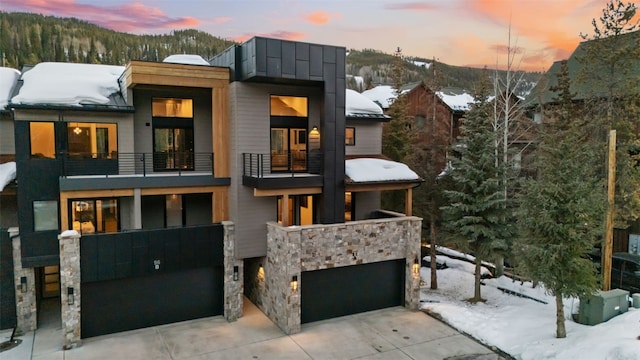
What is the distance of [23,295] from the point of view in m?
13.0

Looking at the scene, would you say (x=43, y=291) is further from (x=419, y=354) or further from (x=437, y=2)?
(x=437, y=2)

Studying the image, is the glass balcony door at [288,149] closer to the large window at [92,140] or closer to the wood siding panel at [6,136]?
the large window at [92,140]

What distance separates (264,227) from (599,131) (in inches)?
549

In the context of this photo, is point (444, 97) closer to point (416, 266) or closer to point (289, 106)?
point (416, 266)

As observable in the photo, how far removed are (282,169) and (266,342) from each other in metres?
6.01

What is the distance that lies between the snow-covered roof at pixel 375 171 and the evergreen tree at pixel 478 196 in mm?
1877

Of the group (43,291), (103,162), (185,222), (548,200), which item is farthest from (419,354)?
(43,291)

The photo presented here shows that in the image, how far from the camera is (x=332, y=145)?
14562 mm

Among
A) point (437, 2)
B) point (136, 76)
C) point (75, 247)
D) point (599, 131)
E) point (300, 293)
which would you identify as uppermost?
point (437, 2)

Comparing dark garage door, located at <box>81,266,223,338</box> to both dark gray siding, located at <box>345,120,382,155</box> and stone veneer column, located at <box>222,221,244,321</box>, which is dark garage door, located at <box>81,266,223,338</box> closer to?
stone veneer column, located at <box>222,221,244,321</box>

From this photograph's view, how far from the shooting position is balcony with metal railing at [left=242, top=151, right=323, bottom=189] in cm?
1363

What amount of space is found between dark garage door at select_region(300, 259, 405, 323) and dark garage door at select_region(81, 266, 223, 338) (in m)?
3.20

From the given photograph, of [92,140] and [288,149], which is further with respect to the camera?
[288,149]

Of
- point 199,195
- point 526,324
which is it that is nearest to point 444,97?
point 526,324
